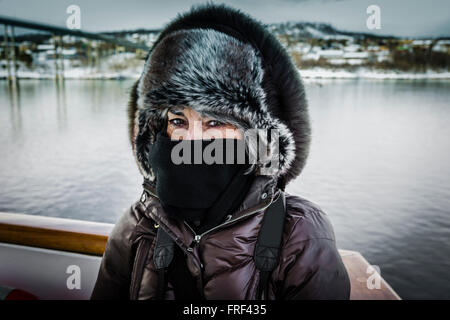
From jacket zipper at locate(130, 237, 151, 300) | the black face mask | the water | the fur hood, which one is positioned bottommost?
the water

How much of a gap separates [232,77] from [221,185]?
0.90ft

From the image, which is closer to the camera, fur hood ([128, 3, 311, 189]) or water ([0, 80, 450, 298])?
fur hood ([128, 3, 311, 189])

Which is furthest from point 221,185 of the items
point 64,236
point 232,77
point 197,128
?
point 64,236

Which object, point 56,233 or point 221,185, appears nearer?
point 221,185

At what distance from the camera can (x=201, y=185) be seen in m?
0.77

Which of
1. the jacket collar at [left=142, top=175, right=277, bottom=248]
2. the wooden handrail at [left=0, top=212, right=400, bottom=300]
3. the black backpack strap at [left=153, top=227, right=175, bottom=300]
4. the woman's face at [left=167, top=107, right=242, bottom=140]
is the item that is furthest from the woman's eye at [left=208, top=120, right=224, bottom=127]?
the wooden handrail at [left=0, top=212, right=400, bottom=300]

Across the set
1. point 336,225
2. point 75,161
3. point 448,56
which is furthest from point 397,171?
point 75,161

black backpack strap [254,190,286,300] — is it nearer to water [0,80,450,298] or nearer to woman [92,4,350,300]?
woman [92,4,350,300]

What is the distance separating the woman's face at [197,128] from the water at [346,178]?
0.77 ft

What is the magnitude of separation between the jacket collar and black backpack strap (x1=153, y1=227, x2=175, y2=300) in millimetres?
32

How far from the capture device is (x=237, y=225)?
731 millimetres

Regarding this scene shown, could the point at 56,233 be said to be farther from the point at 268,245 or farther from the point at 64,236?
the point at 268,245

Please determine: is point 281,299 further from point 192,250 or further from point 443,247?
point 443,247

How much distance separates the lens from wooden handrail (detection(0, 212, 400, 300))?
114cm
